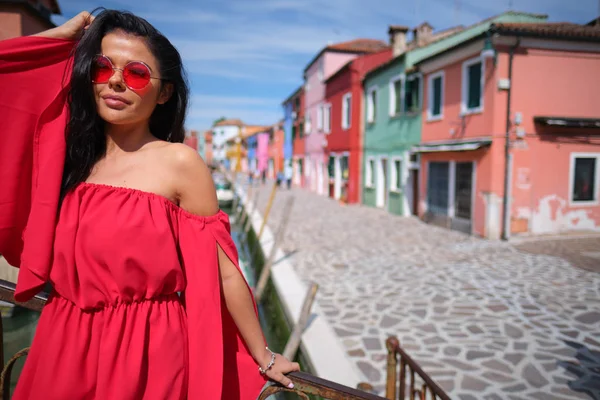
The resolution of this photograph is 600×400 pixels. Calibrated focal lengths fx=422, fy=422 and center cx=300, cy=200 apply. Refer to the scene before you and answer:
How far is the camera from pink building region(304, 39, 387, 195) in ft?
83.5

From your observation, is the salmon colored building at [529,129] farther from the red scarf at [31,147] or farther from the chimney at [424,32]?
the red scarf at [31,147]

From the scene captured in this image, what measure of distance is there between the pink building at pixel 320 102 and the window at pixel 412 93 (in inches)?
369

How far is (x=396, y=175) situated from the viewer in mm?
16953

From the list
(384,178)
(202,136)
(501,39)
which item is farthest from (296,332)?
(202,136)

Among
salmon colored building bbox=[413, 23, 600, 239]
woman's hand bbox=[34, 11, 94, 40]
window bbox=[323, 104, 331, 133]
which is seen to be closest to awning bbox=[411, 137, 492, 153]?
salmon colored building bbox=[413, 23, 600, 239]

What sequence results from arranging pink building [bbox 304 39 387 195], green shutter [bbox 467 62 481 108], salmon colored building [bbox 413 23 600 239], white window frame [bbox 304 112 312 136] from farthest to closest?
white window frame [bbox 304 112 312 136] → pink building [bbox 304 39 387 195] → green shutter [bbox 467 62 481 108] → salmon colored building [bbox 413 23 600 239]

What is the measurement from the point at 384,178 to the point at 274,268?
10775 millimetres

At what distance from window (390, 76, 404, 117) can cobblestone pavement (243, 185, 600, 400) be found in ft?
22.9

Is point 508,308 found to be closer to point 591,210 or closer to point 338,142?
point 591,210

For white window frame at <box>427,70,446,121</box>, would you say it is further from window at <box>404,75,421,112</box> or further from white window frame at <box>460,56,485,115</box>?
white window frame at <box>460,56,485,115</box>

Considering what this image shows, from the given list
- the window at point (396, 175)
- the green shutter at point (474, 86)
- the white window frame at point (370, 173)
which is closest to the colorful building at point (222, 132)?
the white window frame at point (370, 173)

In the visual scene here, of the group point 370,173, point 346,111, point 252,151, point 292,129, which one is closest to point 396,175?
point 370,173

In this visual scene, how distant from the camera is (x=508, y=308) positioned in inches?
238

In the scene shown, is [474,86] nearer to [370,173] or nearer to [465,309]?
[465,309]
